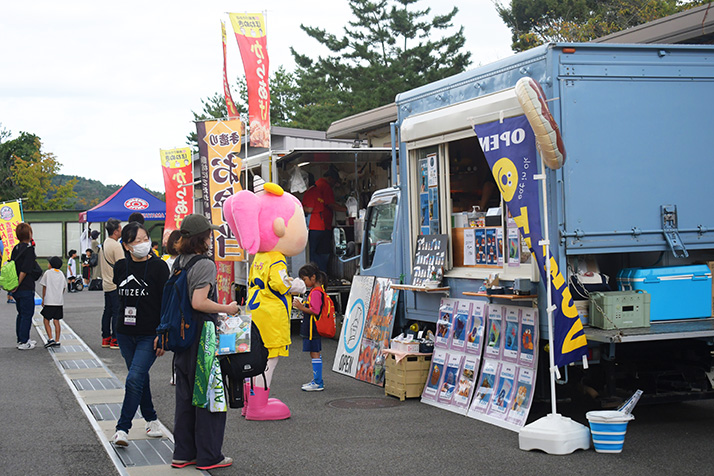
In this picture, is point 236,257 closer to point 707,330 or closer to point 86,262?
point 707,330

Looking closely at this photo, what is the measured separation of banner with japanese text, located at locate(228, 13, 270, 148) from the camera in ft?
45.9

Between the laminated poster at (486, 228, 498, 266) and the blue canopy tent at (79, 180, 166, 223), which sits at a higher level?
the blue canopy tent at (79, 180, 166, 223)

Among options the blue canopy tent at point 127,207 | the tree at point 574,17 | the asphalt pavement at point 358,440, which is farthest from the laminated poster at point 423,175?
the blue canopy tent at point 127,207

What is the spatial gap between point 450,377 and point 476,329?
574mm

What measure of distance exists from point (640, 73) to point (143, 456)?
5276mm

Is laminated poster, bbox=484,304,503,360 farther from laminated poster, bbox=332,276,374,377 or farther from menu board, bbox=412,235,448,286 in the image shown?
laminated poster, bbox=332,276,374,377

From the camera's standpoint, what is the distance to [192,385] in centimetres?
589

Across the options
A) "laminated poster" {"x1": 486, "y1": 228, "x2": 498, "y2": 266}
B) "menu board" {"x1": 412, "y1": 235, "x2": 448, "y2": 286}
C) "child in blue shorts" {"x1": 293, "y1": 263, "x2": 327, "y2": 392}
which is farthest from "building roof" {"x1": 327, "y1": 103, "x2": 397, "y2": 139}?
"laminated poster" {"x1": 486, "y1": 228, "x2": 498, "y2": 266}

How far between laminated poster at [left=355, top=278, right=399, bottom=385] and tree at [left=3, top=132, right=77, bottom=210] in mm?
44260

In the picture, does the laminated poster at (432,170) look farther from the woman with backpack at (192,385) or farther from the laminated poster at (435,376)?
the woman with backpack at (192,385)

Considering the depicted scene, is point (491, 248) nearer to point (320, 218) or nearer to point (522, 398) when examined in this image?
point (522, 398)

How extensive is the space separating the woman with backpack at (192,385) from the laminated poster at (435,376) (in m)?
2.79

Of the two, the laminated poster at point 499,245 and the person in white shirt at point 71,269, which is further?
the person in white shirt at point 71,269

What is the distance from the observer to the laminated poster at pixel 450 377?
7953 millimetres
